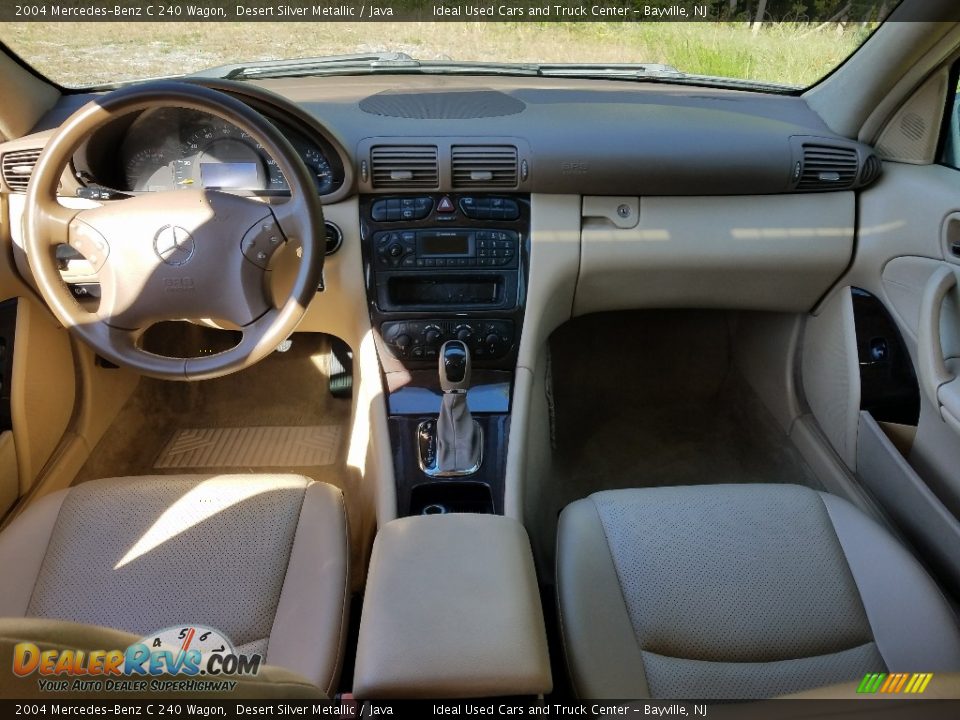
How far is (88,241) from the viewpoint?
1572 mm

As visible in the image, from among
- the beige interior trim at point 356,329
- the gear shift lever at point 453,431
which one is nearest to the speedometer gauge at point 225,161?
the beige interior trim at point 356,329

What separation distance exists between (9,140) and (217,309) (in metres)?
0.78

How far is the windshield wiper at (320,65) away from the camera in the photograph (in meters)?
2.20

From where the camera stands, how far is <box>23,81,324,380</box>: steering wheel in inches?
59.8

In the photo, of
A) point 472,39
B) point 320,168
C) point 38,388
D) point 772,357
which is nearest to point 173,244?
point 320,168

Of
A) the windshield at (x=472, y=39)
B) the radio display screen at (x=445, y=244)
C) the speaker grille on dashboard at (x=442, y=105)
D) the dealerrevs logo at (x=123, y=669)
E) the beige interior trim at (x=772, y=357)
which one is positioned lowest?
the beige interior trim at (x=772, y=357)

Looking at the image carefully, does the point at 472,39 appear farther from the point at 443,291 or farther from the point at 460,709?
the point at 460,709

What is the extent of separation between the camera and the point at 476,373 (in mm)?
2018

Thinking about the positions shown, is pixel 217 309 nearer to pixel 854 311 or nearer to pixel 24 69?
pixel 24 69

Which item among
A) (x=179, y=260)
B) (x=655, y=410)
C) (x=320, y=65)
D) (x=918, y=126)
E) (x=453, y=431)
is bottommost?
(x=655, y=410)

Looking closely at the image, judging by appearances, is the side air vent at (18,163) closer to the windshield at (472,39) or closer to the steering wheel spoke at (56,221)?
the windshield at (472,39)

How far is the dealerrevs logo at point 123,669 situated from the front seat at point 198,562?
2.03 feet

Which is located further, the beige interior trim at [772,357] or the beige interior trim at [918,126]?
the beige interior trim at [772,357]

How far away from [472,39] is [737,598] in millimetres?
1636
